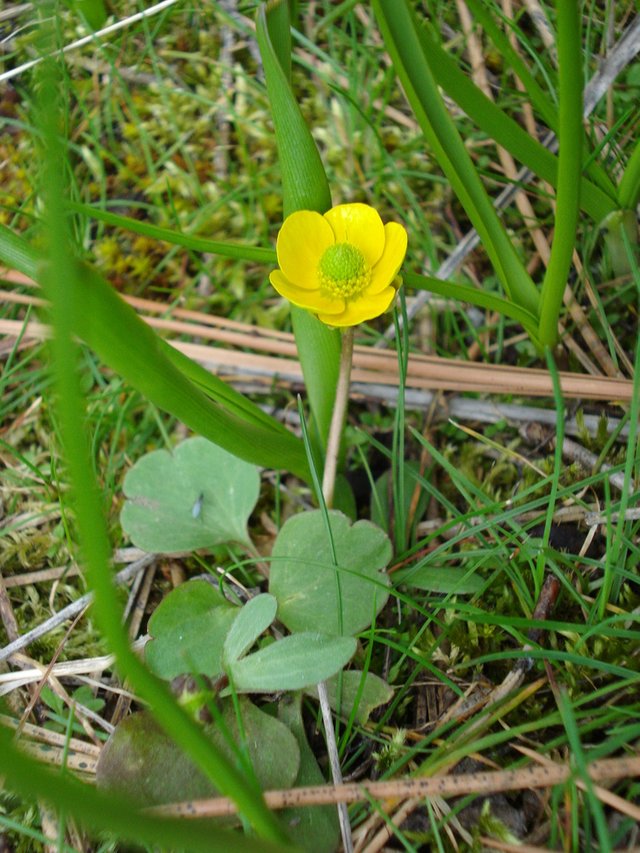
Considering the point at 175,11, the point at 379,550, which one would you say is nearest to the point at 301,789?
the point at 379,550

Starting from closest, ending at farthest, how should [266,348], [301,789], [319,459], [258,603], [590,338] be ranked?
[301,789] → [258,603] → [319,459] → [590,338] → [266,348]

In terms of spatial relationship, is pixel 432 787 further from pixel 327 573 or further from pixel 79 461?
pixel 79 461

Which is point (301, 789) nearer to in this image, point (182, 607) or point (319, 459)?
point (182, 607)

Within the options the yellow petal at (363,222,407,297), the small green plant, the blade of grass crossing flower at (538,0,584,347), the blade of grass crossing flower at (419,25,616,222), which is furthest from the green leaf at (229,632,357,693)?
the blade of grass crossing flower at (419,25,616,222)

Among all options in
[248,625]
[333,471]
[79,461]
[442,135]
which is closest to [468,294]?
[442,135]

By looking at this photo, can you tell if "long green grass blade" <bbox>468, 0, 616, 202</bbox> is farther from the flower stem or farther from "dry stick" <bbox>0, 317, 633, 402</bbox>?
the flower stem

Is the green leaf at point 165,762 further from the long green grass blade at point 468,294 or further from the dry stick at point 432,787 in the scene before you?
the long green grass blade at point 468,294

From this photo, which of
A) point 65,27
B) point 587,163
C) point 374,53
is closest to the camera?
point 587,163
